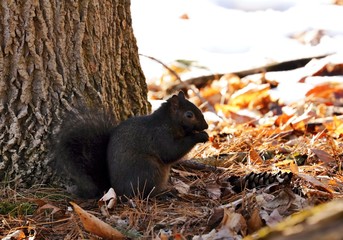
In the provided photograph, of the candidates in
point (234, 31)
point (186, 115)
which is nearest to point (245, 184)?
point (186, 115)

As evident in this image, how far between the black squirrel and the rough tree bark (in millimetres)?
150

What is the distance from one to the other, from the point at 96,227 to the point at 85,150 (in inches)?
27.7

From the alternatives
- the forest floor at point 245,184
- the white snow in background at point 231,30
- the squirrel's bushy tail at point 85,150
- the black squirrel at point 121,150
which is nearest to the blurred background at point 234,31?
the white snow in background at point 231,30

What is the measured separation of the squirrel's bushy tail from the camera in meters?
2.96

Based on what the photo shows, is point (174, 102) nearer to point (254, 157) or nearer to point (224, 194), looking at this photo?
point (224, 194)

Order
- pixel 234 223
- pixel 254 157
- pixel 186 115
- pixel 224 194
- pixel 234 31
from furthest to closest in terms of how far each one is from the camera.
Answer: pixel 234 31
pixel 254 157
pixel 186 115
pixel 224 194
pixel 234 223

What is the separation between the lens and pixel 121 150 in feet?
9.82

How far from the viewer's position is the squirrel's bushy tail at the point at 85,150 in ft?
9.70

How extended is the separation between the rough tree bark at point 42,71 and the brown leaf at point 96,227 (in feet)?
2.88

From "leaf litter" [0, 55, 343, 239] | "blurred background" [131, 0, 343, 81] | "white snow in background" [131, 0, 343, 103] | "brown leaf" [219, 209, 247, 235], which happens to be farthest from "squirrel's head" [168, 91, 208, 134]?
"white snow in background" [131, 0, 343, 103]

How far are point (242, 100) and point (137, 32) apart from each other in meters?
2.26

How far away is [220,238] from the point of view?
2258 millimetres

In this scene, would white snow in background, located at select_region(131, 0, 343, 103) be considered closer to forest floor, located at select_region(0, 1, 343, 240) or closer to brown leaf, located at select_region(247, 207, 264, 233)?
Result: forest floor, located at select_region(0, 1, 343, 240)

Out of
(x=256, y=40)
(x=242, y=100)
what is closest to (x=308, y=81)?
(x=242, y=100)
